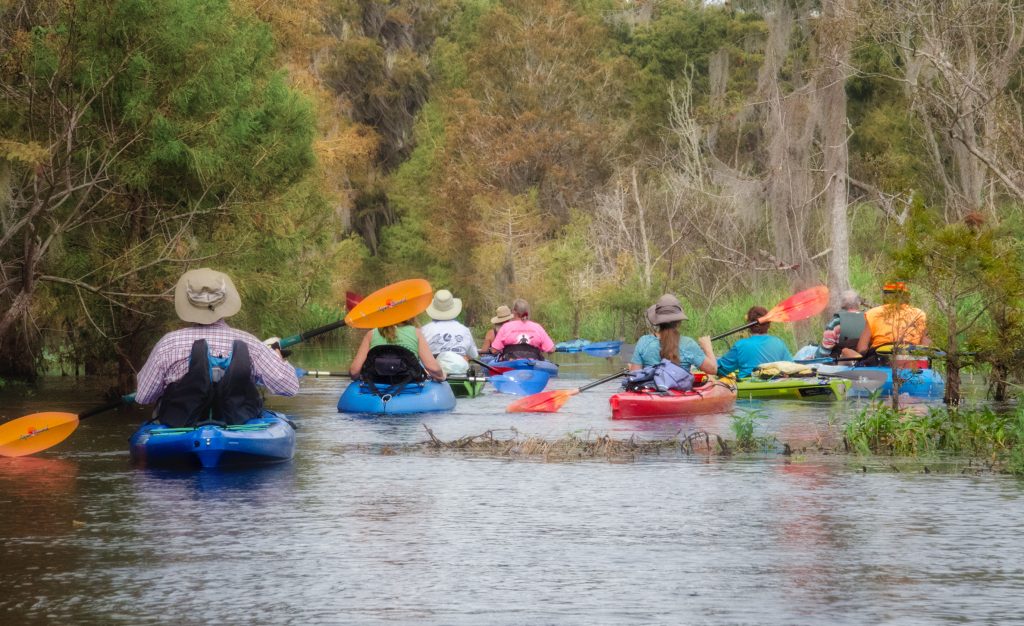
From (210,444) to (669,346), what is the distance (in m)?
6.82

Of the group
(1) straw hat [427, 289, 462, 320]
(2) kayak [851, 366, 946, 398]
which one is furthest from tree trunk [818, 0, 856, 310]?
(1) straw hat [427, 289, 462, 320]

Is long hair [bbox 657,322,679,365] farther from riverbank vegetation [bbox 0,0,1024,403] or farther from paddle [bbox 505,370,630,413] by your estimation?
riverbank vegetation [bbox 0,0,1024,403]

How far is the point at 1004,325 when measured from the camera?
16797mm

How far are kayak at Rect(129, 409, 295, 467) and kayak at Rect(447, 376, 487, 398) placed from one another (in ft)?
29.3

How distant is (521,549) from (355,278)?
53695mm

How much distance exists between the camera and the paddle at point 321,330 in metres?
14.8

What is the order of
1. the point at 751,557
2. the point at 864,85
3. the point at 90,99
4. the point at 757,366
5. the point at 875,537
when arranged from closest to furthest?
the point at 751,557 → the point at 875,537 → the point at 90,99 → the point at 757,366 → the point at 864,85

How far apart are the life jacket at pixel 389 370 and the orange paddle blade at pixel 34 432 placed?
4.35 m

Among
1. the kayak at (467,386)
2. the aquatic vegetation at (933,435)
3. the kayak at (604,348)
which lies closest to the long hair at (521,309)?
the kayak at (467,386)

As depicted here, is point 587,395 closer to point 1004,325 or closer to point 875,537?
point 1004,325

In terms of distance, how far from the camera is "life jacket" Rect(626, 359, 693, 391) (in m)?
18.1

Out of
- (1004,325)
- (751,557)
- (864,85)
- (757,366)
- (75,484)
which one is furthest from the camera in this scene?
(864,85)

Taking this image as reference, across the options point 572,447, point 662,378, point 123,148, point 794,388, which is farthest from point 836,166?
point 572,447

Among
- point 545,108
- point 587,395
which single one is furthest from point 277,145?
point 545,108
